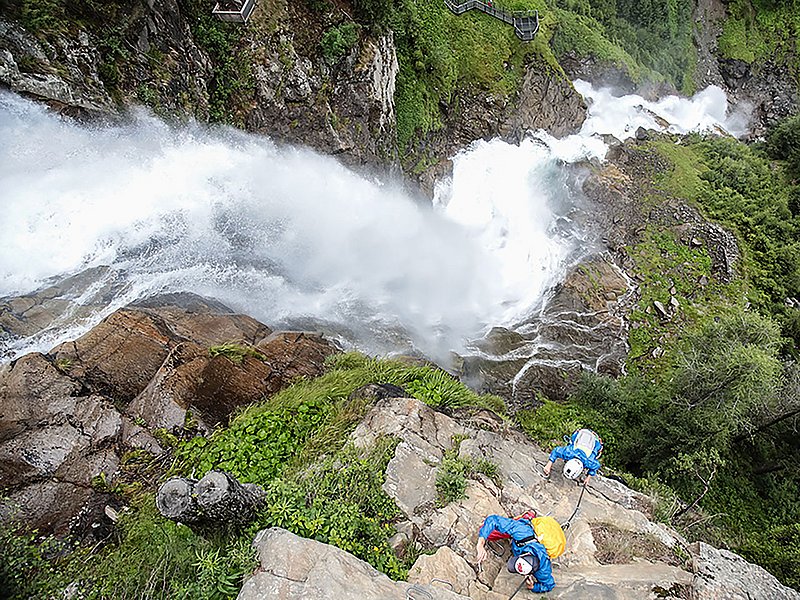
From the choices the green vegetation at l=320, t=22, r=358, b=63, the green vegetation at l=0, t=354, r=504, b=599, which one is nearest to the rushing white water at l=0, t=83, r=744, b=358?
the green vegetation at l=320, t=22, r=358, b=63

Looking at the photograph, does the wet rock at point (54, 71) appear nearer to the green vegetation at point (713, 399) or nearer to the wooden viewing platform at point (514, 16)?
the green vegetation at point (713, 399)

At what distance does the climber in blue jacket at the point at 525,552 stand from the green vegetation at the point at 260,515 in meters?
1.11

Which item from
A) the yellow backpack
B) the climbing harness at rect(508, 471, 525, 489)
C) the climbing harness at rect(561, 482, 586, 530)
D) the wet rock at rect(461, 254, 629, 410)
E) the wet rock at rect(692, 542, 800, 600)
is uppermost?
the yellow backpack

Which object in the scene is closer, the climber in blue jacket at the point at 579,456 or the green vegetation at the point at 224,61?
the climber in blue jacket at the point at 579,456

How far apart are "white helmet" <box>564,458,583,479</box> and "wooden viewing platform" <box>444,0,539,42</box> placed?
77.3 ft

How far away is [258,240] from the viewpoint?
1341 cm

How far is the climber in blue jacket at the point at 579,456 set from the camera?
7777 millimetres

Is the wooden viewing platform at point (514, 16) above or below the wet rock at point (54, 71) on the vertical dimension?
above

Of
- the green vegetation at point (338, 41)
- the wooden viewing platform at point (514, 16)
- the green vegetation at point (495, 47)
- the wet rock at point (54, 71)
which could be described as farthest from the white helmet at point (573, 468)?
the wooden viewing platform at point (514, 16)

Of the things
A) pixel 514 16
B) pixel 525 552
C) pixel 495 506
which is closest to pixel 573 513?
pixel 495 506

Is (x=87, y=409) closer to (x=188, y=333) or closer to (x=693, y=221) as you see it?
(x=188, y=333)

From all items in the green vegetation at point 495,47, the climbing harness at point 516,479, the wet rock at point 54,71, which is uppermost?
the green vegetation at point 495,47

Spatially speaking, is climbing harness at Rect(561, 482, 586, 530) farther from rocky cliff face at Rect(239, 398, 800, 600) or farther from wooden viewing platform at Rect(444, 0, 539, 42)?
wooden viewing platform at Rect(444, 0, 539, 42)

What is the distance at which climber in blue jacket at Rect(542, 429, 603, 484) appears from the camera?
7.78m
